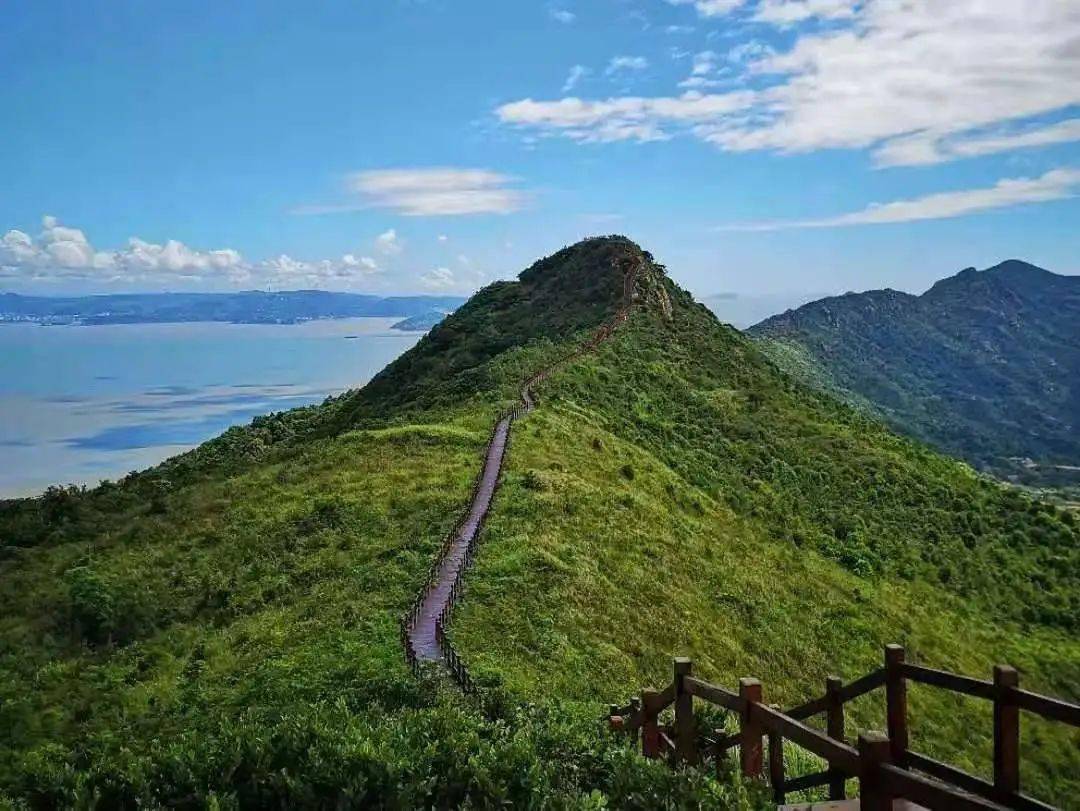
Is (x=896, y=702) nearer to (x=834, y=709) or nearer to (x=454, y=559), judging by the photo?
(x=834, y=709)

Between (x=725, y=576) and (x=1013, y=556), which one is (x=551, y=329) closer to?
(x=1013, y=556)

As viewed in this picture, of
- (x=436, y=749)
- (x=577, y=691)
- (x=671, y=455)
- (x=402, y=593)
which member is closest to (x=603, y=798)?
(x=436, y=749)

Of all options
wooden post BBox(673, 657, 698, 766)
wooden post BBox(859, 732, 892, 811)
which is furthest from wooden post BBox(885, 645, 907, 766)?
wooden post BBox(859, 732, 892, 811)

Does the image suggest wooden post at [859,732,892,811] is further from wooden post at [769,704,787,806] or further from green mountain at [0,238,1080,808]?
wooden post at [769,704,787,806]

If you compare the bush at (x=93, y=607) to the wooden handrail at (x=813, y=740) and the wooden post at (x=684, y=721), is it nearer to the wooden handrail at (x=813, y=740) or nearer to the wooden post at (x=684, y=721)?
the wooden post at (x=684, y=721)

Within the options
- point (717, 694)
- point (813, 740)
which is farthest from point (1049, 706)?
point (717, 694)

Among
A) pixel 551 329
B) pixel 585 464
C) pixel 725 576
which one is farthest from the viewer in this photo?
pixel 551 329

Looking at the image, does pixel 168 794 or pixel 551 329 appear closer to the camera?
pixel 168 794
